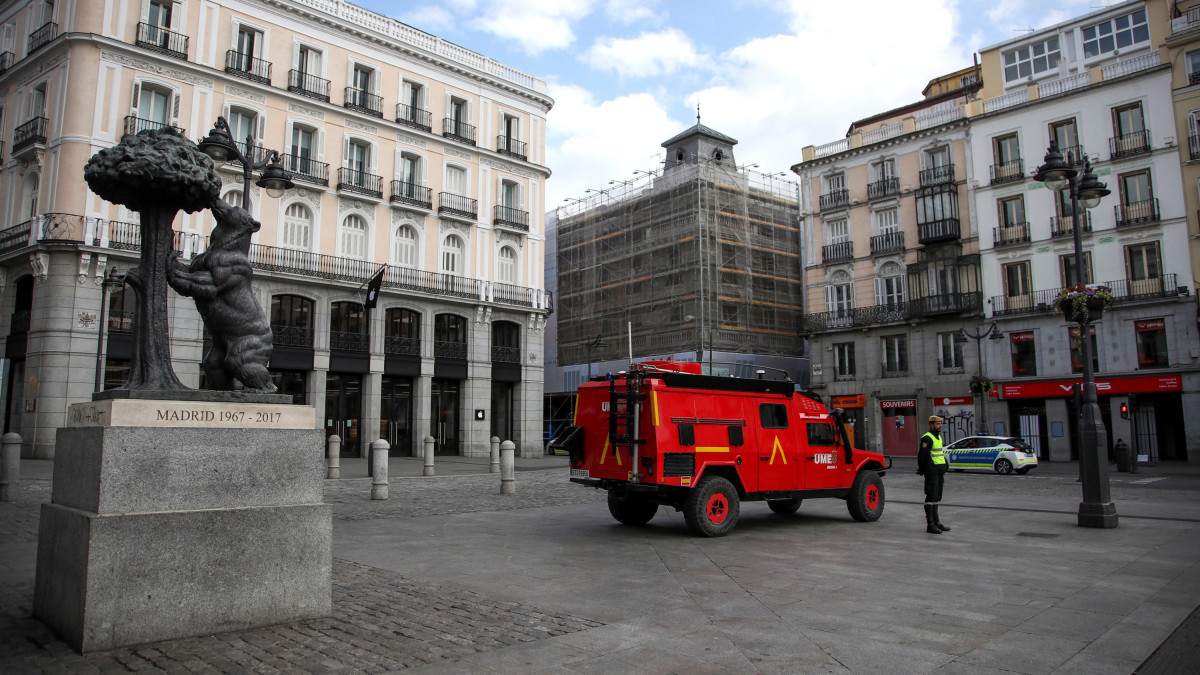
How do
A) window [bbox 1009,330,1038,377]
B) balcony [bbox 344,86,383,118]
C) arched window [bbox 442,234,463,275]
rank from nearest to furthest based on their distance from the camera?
balcony [bbox 344,86,383,118], arched window [bbox 442,234,463,275], window [bbox 1009,330,1038,377]

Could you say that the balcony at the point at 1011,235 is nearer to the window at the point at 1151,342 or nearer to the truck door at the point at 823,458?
the window at the point at 1151,342

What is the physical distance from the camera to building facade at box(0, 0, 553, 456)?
26359mm

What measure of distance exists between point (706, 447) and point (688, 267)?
34100 mm

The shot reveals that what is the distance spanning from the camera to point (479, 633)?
5.71 m

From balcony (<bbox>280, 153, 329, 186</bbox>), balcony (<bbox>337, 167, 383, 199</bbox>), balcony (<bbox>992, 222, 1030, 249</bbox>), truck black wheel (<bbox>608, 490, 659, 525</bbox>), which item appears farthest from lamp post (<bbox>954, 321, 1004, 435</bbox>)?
balcony (<bbox>280, 153, 329, 186</bbox>)

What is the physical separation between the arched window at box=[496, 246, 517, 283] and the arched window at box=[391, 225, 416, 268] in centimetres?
441

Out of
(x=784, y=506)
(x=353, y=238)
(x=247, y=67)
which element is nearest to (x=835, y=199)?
(x=353, y=238)

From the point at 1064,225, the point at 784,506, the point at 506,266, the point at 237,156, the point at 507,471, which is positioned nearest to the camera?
the point at 237,156

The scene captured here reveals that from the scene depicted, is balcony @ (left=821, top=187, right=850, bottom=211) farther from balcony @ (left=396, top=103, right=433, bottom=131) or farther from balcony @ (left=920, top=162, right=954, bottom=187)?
balcony @ (left=396, top=103, right=433, bottom=131)

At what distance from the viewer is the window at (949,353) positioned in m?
39.0

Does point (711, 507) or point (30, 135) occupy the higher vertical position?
point (30, 135)

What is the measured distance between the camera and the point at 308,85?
105 ft

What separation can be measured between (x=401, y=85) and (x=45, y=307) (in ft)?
56.4

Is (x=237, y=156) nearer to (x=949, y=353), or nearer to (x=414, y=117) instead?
(x=414, y=117)
